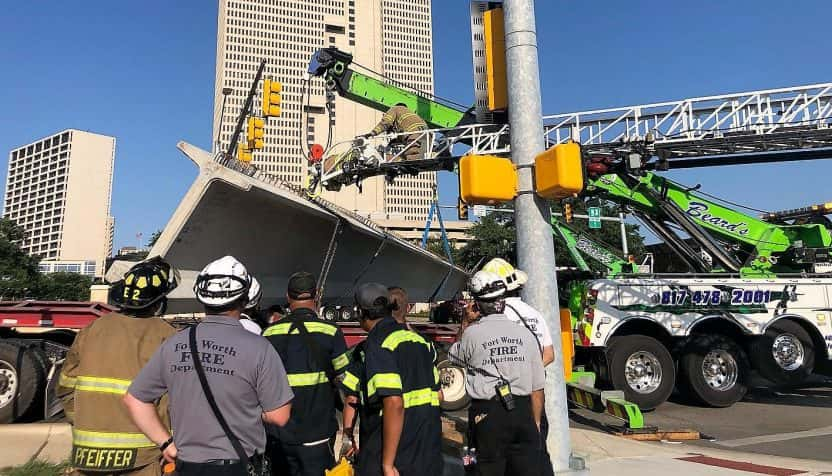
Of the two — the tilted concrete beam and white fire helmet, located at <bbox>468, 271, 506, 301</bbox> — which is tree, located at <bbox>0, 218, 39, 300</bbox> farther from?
white fire helmet, located at <bbox>468, 271, 506, 301</bbox>

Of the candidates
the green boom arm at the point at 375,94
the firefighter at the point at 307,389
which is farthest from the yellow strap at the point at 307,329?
the green boom arm at the point at 375,94

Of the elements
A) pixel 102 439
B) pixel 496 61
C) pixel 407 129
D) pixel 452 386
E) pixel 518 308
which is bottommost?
pixel 452 386

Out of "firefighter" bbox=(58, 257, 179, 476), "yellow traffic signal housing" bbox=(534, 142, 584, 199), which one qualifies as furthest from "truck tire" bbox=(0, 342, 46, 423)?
"yellow traffic signal housing" bbox=(534, 142, 584, 199)

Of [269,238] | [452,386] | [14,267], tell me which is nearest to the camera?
[452,386]

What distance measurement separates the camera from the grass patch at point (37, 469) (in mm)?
4961

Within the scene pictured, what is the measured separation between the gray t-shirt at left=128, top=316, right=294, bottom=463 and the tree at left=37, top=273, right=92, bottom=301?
58358 mm

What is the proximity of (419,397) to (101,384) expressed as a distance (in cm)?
166

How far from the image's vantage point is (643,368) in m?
9.16

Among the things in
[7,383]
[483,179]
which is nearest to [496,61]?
[483,179]

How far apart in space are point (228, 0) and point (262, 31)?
31.4ft

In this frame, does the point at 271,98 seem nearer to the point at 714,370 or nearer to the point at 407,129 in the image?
the point at 407,129

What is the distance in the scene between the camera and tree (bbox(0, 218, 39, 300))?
45812 millimetres

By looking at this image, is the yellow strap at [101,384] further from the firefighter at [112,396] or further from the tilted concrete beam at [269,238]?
the tilted concrete beam at [269,238]

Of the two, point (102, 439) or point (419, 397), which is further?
point (419, 397)
